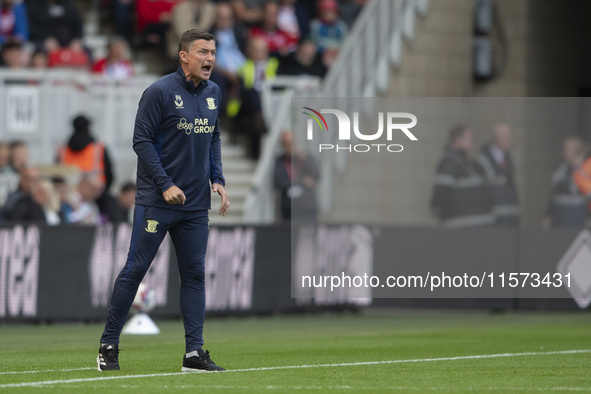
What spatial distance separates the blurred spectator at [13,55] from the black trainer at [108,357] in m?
10.9

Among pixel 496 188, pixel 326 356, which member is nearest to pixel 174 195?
pixel 326 356

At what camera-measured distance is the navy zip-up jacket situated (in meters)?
9.05

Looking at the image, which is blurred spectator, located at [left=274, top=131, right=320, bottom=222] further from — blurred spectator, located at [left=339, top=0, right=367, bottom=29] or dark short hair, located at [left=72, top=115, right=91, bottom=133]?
blurred spectator, located at [left=339, top=0, right=367, bottom=29]

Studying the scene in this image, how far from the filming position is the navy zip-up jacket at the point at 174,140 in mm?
9055

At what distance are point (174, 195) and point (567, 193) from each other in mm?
10995

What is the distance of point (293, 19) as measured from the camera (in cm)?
2238

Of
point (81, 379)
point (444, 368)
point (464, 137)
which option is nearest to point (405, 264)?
point (464, 137)

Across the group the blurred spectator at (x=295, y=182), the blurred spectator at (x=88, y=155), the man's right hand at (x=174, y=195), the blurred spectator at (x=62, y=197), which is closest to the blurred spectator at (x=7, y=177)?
the blurred spectator at (x=62, y=197)

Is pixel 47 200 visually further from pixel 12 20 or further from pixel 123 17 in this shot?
pixel 123 17

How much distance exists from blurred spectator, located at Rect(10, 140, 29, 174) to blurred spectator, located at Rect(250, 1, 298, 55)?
5.45 metres

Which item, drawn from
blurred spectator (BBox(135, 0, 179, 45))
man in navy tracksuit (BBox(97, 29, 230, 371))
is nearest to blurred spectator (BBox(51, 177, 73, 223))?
blurred spectator (BBox(135, 0, 179, 45))

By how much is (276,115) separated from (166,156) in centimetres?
1157

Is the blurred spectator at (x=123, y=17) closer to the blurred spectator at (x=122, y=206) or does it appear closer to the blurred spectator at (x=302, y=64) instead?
the blurred spectator at (x=302, y=64)

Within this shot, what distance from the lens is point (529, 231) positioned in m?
18.8
